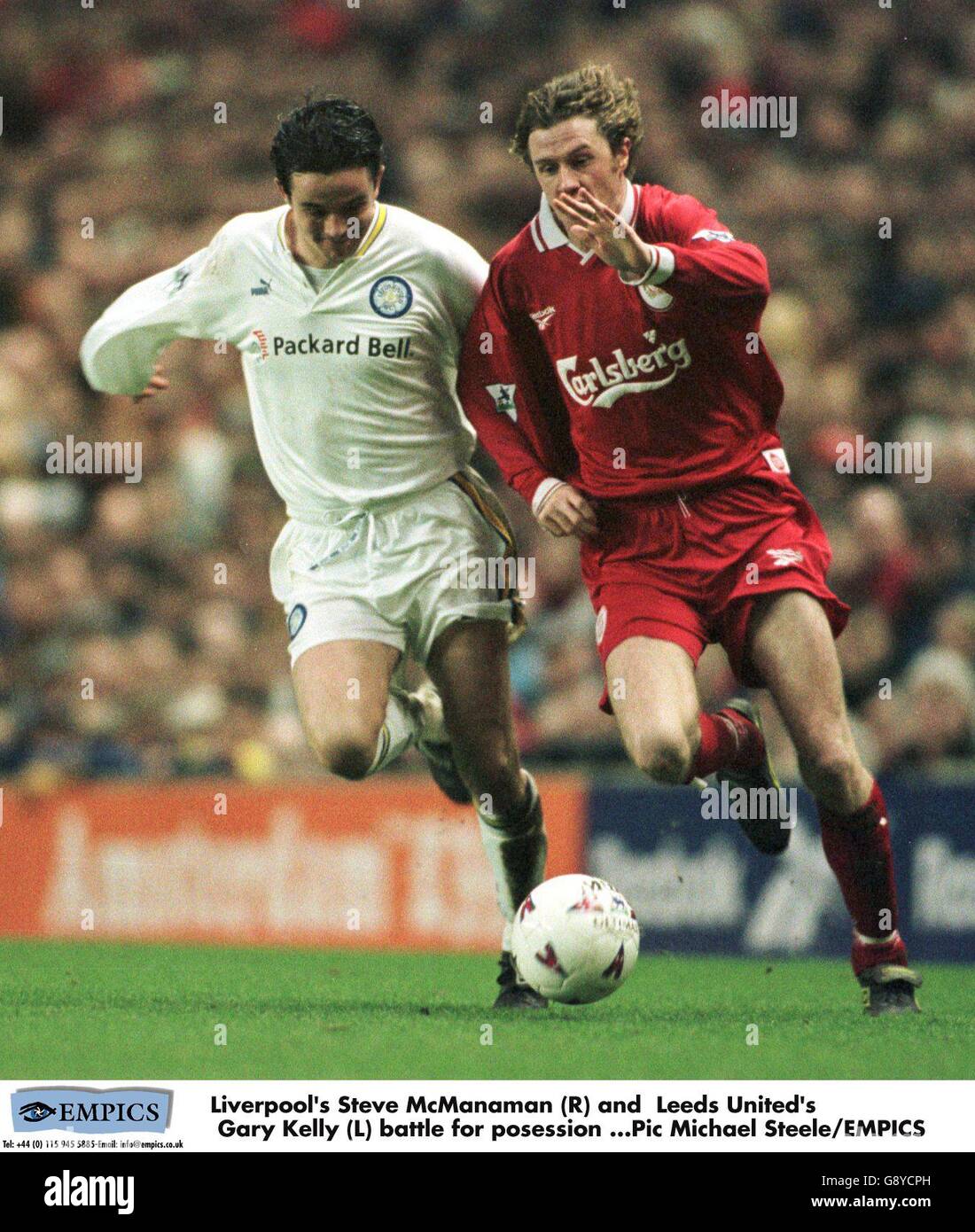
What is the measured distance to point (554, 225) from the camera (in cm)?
588

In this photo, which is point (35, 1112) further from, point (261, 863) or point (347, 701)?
point (261, 863)

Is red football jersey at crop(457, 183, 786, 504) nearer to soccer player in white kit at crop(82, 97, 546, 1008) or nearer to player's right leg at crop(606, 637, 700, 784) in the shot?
soccer player in white kit at crop(82, 97, 546, 1008)

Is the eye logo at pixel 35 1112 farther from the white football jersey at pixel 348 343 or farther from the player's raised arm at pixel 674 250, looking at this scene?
the player's raised arm at pixel 674 250

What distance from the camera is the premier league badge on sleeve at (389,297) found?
242 inches

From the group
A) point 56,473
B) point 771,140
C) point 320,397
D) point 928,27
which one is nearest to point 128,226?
point 56,473

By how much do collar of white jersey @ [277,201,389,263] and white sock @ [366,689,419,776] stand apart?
1347mm

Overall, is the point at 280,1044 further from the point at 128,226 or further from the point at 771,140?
the point at 128,226

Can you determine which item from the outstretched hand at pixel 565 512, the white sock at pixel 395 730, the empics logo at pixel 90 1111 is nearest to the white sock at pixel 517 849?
the white sock at pixel 395 730

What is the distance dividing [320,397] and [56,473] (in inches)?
245

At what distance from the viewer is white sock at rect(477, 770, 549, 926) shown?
251 inches

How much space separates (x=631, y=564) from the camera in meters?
6.00

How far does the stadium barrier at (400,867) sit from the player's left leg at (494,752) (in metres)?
2.95

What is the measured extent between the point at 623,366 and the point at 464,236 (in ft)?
22.3
